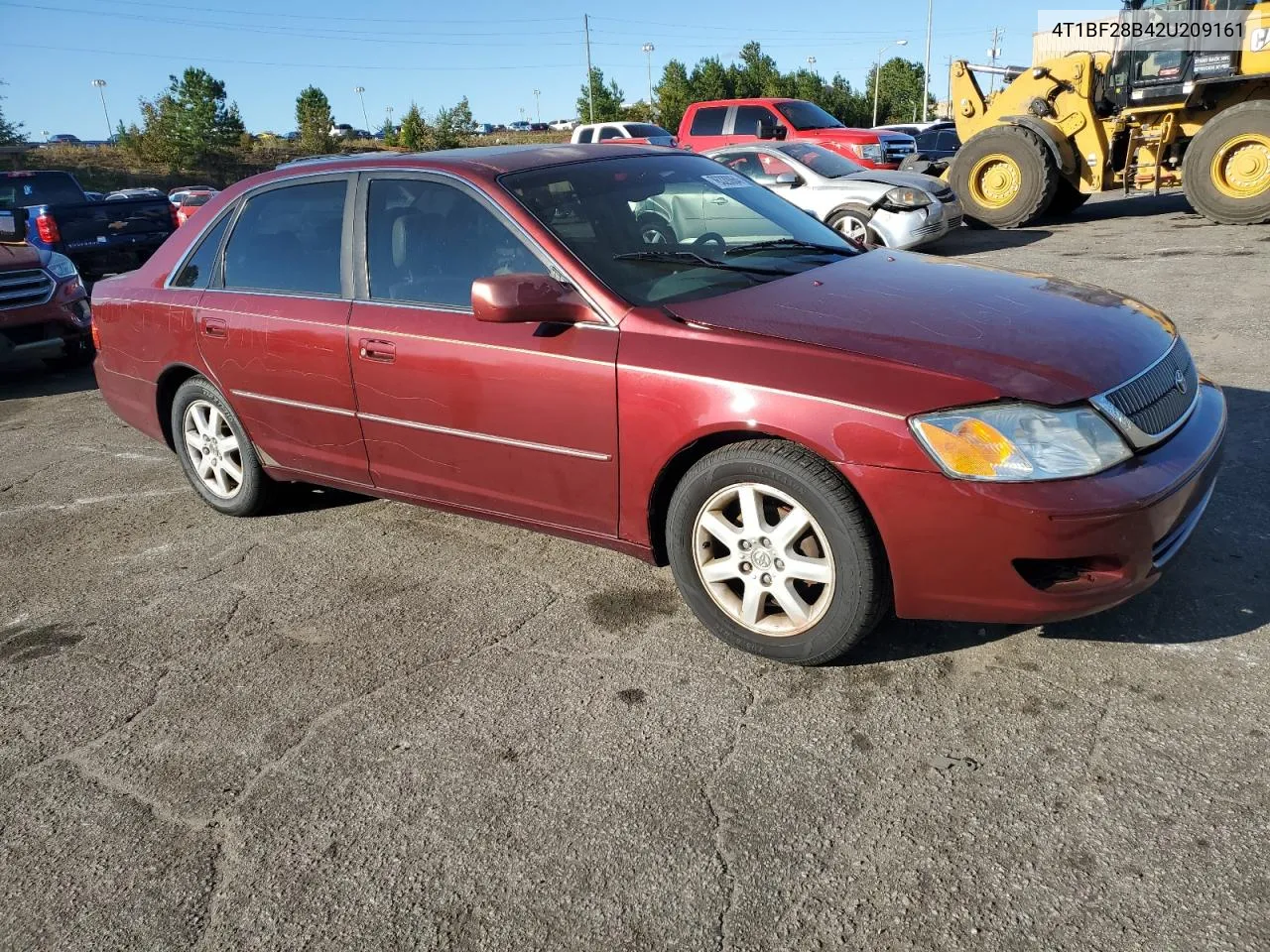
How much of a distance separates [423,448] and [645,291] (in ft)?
3.65

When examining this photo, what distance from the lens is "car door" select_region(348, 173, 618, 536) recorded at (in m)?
3.24

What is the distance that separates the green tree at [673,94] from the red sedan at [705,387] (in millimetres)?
54066

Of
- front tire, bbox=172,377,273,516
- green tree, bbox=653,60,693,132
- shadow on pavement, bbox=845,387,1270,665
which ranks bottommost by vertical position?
shadow on pavement, bbox=845,387,1270,665

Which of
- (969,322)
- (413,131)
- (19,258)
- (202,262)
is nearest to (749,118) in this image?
(19,258)

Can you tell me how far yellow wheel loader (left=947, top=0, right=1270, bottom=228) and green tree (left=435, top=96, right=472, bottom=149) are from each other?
38.3m

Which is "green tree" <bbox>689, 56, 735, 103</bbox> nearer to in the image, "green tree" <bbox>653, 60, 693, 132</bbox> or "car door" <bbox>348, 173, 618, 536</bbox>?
"green tree" <bbox>653, 60, 693, 132</bbox>

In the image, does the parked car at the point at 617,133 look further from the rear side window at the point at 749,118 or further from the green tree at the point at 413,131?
the green tree at the point at 413,131

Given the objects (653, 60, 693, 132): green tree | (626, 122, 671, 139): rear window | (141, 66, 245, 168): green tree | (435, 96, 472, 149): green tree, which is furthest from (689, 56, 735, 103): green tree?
(626, 122, 671, 139): rear window

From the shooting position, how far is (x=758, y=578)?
9.82 feet

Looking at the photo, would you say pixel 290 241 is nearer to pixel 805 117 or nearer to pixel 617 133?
pixel 805 117

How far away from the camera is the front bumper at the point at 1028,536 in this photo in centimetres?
254

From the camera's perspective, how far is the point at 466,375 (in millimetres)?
3465

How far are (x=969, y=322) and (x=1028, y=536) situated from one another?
0.78 m

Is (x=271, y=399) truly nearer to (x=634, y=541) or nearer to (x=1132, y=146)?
(x=634, y=541)
